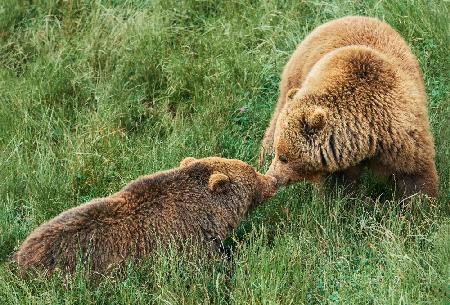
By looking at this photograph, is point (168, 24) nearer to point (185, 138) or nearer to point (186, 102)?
point (186, 102)

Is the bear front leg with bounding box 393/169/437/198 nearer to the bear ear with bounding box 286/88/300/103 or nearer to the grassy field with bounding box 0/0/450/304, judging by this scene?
the grassy field with bounding box 0/0/450/304

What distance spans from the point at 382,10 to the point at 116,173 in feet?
11.9

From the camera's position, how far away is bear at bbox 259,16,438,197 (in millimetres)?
6363

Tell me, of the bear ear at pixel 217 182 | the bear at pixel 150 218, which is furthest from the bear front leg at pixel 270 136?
the bear ear at pixel 217 182

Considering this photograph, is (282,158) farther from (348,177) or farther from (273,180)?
(348,177)

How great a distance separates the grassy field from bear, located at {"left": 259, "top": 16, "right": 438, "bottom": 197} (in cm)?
28

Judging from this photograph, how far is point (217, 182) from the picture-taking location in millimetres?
6074

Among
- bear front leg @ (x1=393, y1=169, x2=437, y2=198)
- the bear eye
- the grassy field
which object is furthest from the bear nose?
bear front leg @ (x1=393, y1=169, x2=437, y2=198)

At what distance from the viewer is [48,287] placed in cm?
538

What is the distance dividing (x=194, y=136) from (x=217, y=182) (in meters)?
1.97

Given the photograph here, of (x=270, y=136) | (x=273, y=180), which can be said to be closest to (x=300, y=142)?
(x=273, y=180)

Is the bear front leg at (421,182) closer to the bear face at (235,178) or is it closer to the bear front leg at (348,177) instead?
the bear front leg at (348,177)

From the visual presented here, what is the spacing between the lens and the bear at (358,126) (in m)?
6.36

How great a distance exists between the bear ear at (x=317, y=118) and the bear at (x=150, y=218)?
0.57 metres
